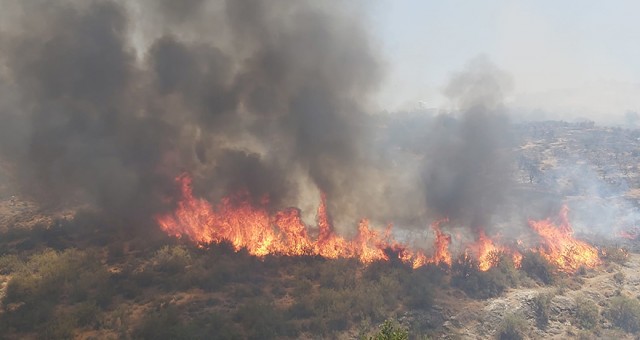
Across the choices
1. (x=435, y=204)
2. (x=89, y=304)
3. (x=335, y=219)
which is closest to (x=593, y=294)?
(x=435, y=204)

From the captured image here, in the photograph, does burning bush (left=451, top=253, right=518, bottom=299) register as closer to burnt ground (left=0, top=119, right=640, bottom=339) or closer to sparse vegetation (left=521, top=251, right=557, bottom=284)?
burnt ground (left=0, top=119, right=640, bottom=339)

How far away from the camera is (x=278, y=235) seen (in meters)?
26.0

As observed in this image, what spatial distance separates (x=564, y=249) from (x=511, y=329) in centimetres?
1251

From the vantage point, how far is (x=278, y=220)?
1042 inches

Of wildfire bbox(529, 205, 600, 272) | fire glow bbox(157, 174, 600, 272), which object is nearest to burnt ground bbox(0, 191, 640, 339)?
fire glow bbox(157, 174, 600, 272)

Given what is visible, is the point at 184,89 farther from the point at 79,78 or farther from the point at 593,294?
the point at 593,294

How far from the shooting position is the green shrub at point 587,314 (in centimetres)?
2170

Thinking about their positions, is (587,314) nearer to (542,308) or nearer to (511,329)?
(542,308)

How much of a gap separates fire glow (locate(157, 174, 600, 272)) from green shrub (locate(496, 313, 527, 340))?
5201 millimetres

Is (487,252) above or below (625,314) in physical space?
above

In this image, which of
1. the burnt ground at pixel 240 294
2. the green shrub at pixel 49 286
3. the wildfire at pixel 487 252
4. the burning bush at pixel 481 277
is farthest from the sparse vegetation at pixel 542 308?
the green shrub at pixel 49 286

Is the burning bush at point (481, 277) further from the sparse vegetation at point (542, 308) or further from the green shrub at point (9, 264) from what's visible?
the green shrub at point (9, 264)

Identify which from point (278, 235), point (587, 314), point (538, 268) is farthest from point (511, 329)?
point (278, 235)

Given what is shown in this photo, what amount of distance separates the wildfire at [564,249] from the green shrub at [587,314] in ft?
16.6
